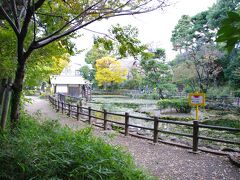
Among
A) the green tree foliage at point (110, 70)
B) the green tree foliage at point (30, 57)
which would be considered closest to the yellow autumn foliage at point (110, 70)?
the green tree foliage at point (110, 70)

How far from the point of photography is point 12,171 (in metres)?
2.48

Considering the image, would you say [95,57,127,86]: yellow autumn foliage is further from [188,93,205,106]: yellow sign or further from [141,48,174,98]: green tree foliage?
[188,93,205,106]: yellow sign

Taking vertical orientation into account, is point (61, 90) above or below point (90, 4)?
below

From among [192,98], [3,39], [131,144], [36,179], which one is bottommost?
[131,144]

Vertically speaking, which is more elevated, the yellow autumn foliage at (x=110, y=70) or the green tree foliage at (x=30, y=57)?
the yellow autumn foliage at (x=110, y=70)

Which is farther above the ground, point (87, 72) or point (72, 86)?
point (87, 72)

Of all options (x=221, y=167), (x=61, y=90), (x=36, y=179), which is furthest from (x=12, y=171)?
(x=61, y=90)

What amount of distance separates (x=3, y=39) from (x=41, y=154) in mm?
2698

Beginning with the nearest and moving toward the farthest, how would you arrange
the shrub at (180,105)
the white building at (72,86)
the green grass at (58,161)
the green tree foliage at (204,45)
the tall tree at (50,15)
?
1. the green grass at (58,161)
2. the tall tree at (50,15)
3. the shrub at (180,105)
4. the green tree foliage at (204,45)
5. the white building at (72,86)

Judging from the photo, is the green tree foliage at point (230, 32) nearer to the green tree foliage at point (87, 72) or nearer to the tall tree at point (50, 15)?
the tall tree at point (50, 15)

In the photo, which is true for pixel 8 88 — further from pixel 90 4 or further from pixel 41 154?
pixel 90 4

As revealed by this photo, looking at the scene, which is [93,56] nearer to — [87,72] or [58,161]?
[87,72]

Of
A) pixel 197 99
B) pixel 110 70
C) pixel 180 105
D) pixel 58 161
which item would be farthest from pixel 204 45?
pixel 58 161

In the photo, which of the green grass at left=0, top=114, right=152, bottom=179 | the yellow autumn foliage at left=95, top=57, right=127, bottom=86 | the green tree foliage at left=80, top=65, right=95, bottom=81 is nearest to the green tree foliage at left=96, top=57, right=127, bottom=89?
the yellow autumn foliage at left=95, top=57, right=127, bottom=86
